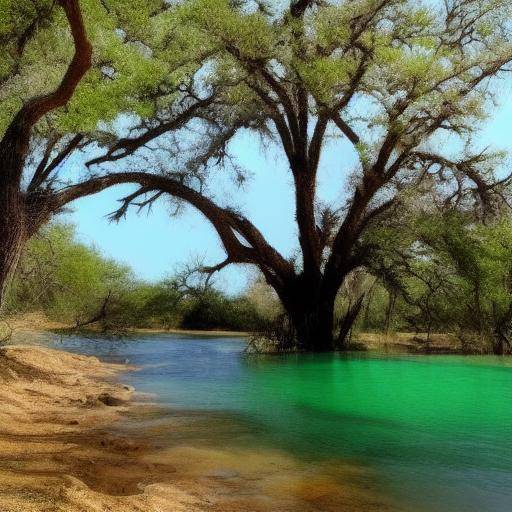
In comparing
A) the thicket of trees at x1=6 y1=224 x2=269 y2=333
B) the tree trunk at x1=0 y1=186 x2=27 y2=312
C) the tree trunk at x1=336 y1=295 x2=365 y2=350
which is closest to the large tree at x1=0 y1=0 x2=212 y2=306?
the tree trunk at x1=0 y1=186 x2=27 y2=312

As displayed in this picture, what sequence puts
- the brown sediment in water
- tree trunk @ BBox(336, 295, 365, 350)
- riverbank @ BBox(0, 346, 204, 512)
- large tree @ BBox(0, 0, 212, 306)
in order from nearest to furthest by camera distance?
1. riverbank @ BBox(0, 346, 204, 512)
2. the brown sediment in water
3. large tree @ BBox(0, 0, 212, 306)
4. tree trunk @ BBox(336, 295, 365, 350)

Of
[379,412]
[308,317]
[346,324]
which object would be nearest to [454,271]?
[346,324]

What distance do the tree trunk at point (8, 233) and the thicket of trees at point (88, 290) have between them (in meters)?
1.26

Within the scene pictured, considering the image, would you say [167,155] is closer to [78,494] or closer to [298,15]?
[298,15]

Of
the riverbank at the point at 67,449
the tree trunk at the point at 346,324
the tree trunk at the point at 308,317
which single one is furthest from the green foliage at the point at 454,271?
→ the riverbank at the point at 67,449

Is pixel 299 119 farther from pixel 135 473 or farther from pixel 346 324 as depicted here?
pixel 135 473

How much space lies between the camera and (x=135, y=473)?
3.91 m

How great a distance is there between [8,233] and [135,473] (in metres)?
5.93

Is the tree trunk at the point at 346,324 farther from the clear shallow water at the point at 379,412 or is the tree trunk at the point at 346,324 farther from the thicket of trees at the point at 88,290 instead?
the clear shallow water at the point at 379,412

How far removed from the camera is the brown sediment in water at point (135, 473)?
3.06 meters

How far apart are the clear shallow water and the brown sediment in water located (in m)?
0.38

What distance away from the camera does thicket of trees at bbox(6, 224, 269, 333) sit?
12141 millimetres

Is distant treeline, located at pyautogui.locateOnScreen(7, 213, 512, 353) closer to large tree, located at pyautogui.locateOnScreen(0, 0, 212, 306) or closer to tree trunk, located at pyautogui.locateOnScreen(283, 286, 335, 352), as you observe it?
tree trunk, located at pyautogui.locateOnScreen(283, 286, 335, 352)

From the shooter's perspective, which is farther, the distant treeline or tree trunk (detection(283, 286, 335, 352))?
tree trunk (detection(283, 286, 335, 352))
